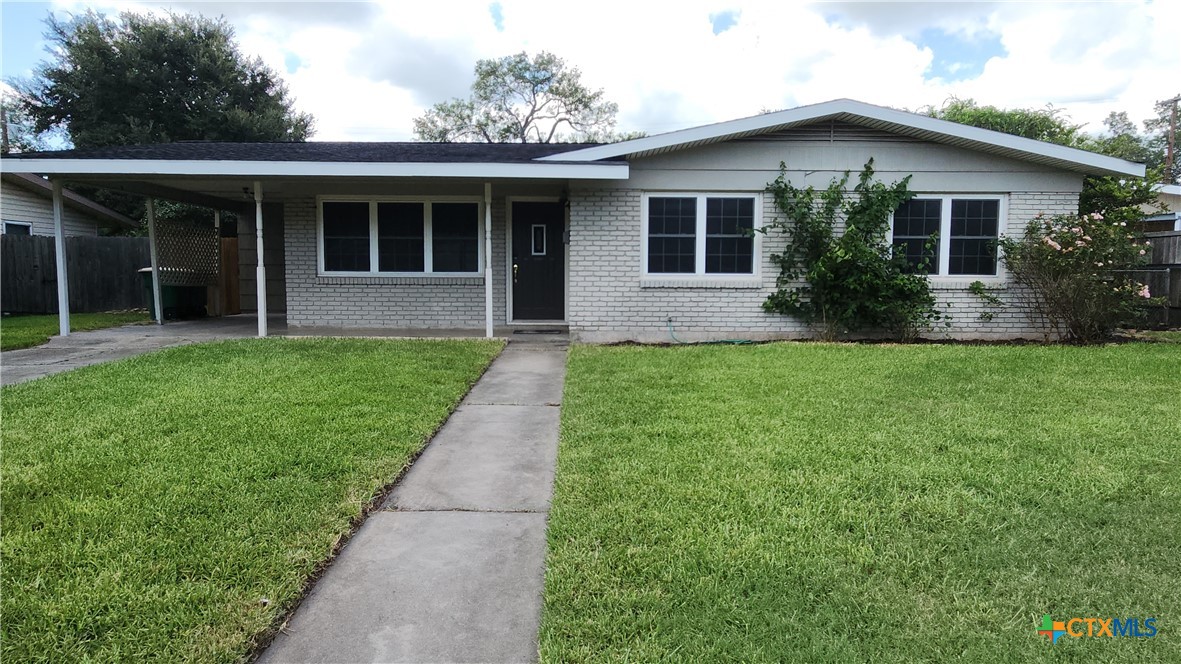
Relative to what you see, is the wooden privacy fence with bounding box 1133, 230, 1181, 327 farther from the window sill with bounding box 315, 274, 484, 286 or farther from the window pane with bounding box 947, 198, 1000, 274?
the window sill with bounding box 315, 274, 484, 286

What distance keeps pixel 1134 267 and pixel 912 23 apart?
610cm

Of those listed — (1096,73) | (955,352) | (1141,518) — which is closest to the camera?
(1141,518)

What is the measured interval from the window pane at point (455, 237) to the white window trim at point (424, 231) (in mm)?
53

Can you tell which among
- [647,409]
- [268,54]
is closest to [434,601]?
[647,409]

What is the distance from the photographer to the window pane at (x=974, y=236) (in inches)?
406

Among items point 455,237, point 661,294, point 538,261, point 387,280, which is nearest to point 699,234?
point 661,294

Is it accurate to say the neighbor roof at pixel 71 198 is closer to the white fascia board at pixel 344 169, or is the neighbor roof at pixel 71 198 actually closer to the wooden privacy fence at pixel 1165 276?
the white fascia board at pixel 344 169

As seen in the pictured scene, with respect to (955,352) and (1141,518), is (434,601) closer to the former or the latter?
(1141,518)

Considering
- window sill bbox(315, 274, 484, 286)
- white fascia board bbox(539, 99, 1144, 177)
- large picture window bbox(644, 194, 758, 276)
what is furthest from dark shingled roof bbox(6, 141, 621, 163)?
window sill bbox(315, 274, 484, 286)

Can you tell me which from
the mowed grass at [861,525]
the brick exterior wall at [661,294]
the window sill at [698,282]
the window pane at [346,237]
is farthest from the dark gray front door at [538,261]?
the mowed grass at [861,525]

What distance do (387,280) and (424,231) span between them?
1.06 metres

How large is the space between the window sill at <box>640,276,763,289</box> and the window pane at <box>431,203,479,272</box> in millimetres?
3268

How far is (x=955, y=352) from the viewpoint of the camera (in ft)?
28.6

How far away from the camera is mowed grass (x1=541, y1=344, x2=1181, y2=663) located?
7.54ft
